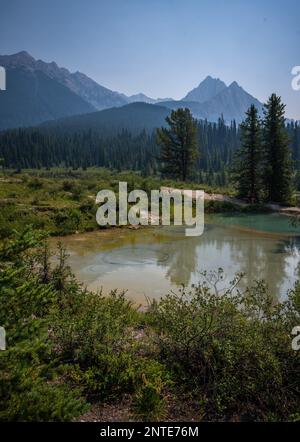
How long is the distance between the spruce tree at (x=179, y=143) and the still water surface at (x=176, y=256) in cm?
2063

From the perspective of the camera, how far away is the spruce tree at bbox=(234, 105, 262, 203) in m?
40.6

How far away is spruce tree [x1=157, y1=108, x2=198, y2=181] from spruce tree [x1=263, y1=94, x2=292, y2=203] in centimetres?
933

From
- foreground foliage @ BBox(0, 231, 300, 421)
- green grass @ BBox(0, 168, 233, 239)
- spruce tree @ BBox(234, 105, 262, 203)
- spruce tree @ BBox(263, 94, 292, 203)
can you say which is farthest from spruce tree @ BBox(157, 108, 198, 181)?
foreground foliage @ BBox(0, 231, 300, 421)

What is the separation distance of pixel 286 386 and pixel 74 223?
20.7 metres

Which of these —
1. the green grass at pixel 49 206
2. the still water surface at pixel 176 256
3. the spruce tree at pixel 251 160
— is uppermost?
the spruce tree at pixel 251 160

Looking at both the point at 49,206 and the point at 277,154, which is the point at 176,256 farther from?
the point at 277,154

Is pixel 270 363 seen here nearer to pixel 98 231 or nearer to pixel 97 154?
pixel 98 231

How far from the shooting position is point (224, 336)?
7520 millimetres

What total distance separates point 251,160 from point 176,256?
25204 mm

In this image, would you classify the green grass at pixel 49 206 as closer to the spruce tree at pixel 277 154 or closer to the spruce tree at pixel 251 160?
the spruce tree at pixel 251 160

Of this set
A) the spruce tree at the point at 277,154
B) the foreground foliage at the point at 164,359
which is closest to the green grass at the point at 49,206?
the spruce tree at the point at 277,154

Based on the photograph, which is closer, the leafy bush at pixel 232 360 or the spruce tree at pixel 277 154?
the leafy bush at pixel 232 360

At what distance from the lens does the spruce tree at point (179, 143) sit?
46.4 m
